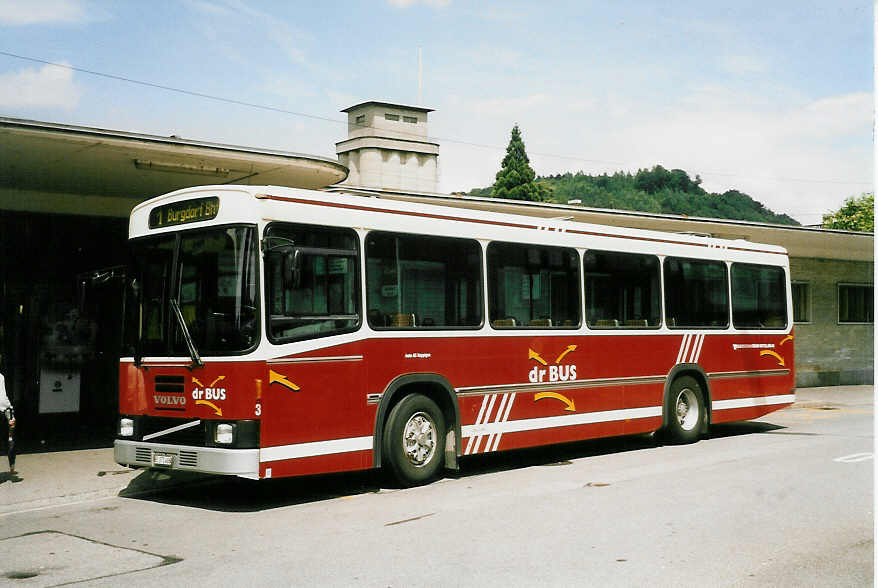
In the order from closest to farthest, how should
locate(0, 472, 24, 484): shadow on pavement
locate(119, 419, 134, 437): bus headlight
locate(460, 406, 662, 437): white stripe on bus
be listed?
1. locate(119, 419, 134, 437): bus headlight
2. locate(0, 472, 24, 484): shadow on pavement
3. locate(460, 406, 662, 437): white stripe on bus

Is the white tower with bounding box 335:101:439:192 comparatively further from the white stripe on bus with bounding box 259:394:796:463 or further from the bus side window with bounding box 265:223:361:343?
the bus side window with bounding box 265:223:361:343

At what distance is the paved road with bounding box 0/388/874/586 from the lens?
264 inches

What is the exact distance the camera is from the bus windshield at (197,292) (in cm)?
932

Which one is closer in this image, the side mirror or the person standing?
the side mirror

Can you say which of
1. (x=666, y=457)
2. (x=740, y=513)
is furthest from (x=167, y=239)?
(x=666, y=457)

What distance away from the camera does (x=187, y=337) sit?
9.61 metres

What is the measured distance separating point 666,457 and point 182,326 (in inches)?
277

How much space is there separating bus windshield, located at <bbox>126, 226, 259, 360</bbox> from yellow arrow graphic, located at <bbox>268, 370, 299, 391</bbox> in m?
0.35

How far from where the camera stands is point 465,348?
1152 centimetres

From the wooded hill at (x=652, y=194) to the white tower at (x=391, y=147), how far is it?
24394 mm

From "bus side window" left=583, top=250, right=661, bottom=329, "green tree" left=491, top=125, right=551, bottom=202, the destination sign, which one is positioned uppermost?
"green tree" left=491, top=125, right=551, bottom=202

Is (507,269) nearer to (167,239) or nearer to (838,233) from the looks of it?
(167,239)

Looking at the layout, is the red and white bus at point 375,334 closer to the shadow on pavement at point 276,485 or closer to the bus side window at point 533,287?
the bus side window at point 533,287

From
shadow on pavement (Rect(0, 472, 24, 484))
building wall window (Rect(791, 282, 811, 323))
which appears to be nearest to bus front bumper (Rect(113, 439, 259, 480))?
shadow on pavement (Rect(0, 472, 24, 484))
